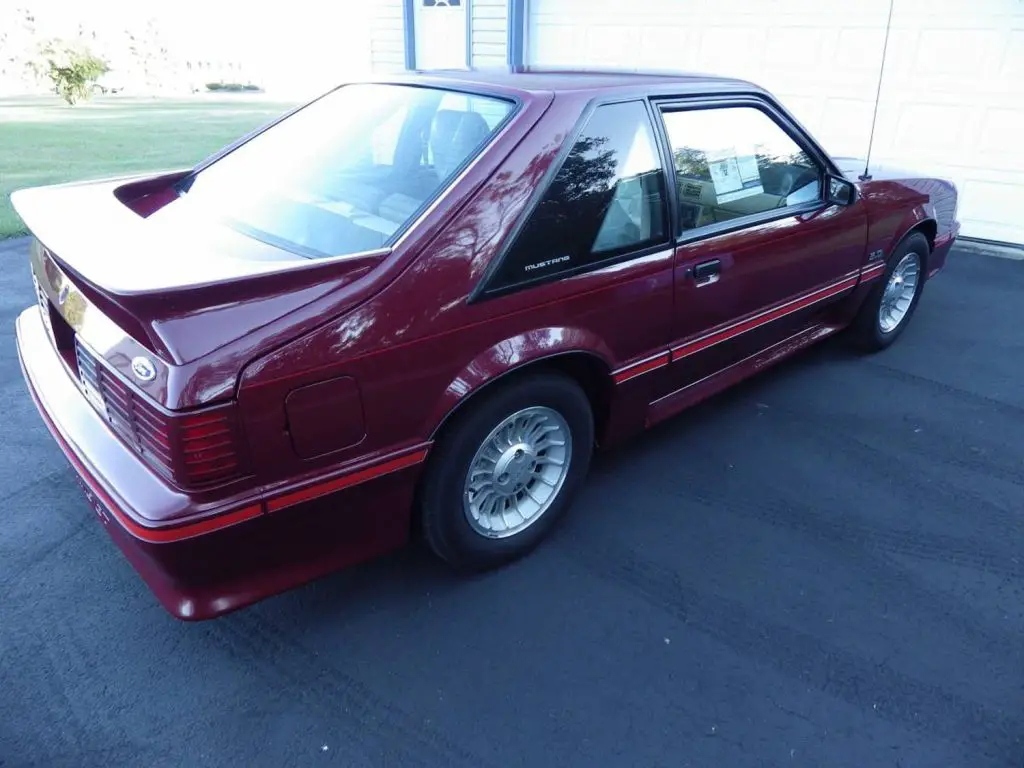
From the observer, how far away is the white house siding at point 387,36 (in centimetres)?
1002

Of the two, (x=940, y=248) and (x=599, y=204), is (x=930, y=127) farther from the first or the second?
(x=599, y=204)

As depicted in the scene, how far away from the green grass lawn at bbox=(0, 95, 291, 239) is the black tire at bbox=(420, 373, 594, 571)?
623 cm

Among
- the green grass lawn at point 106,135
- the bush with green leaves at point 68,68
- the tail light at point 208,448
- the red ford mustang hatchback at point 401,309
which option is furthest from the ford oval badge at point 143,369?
the bush with green leaves at point 68,68

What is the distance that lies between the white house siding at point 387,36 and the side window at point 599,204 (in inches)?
332

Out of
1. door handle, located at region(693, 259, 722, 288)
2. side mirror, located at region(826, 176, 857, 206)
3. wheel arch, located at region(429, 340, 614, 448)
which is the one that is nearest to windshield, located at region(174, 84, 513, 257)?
wheel arch, located at region(429, 340, 614, 448)

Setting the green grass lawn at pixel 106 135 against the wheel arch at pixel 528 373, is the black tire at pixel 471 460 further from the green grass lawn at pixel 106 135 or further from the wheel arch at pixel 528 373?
the green grass lawn at pixel 106 135

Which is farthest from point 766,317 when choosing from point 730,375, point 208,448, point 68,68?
point 68,68

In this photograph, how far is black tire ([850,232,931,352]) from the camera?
4016mm

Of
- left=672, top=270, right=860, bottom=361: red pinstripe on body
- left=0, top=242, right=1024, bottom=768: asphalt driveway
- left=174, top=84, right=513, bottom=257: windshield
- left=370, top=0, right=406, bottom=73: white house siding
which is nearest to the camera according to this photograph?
left=0, top=242, right=1024, bottom=768: asphalt driveway

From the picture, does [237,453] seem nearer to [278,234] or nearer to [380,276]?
[380,276]

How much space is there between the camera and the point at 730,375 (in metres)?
3.27

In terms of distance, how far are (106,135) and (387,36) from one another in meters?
4.65

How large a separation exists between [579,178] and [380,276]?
2.68 feet

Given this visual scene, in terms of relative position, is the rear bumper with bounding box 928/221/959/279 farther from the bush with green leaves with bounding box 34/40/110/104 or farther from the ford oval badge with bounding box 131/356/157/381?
the bush with green leaves with bounding box 34/40/110/104
